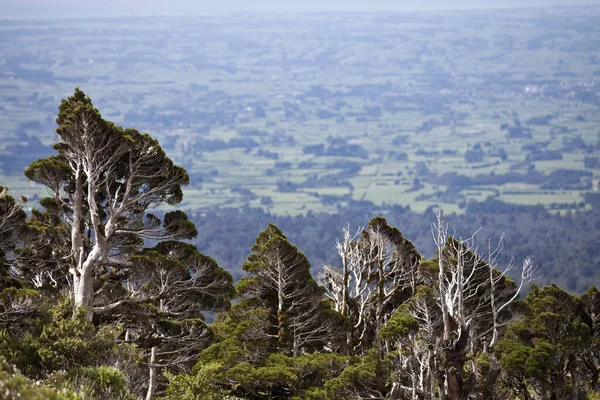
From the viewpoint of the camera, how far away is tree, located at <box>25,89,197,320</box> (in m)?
28.6

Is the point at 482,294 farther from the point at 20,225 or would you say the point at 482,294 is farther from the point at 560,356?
the point at 20,225

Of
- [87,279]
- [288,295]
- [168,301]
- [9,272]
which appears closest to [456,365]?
[288,295]

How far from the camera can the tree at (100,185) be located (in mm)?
28594

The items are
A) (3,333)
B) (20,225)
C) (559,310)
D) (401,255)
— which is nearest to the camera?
(3,333)

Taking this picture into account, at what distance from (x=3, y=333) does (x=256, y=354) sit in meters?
9.70

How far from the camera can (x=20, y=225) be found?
2838 cm

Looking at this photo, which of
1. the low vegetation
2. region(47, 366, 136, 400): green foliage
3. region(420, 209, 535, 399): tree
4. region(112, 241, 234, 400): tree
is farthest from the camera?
region(112, 241, 234, 400): tree

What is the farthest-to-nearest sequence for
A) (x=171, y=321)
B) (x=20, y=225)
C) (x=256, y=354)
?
1. (x=256, y=354)
2. (x=171, y=321)
3. (x=20, y=225)

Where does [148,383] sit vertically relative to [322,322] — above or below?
below

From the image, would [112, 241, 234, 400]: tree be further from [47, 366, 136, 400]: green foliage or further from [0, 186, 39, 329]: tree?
[47, 366, 136, 400]: green foliage

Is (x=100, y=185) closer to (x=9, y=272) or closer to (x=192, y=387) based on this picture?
(x=9, y=272)

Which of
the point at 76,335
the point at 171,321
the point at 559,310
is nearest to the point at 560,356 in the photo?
the point at 559,310

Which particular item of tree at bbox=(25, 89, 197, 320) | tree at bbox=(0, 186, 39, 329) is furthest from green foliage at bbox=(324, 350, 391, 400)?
tree at bbox=(0, 186, 39, 329)

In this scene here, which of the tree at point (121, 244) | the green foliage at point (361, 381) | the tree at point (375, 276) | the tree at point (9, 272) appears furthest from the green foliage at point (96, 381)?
the tree at point (375, 276)
